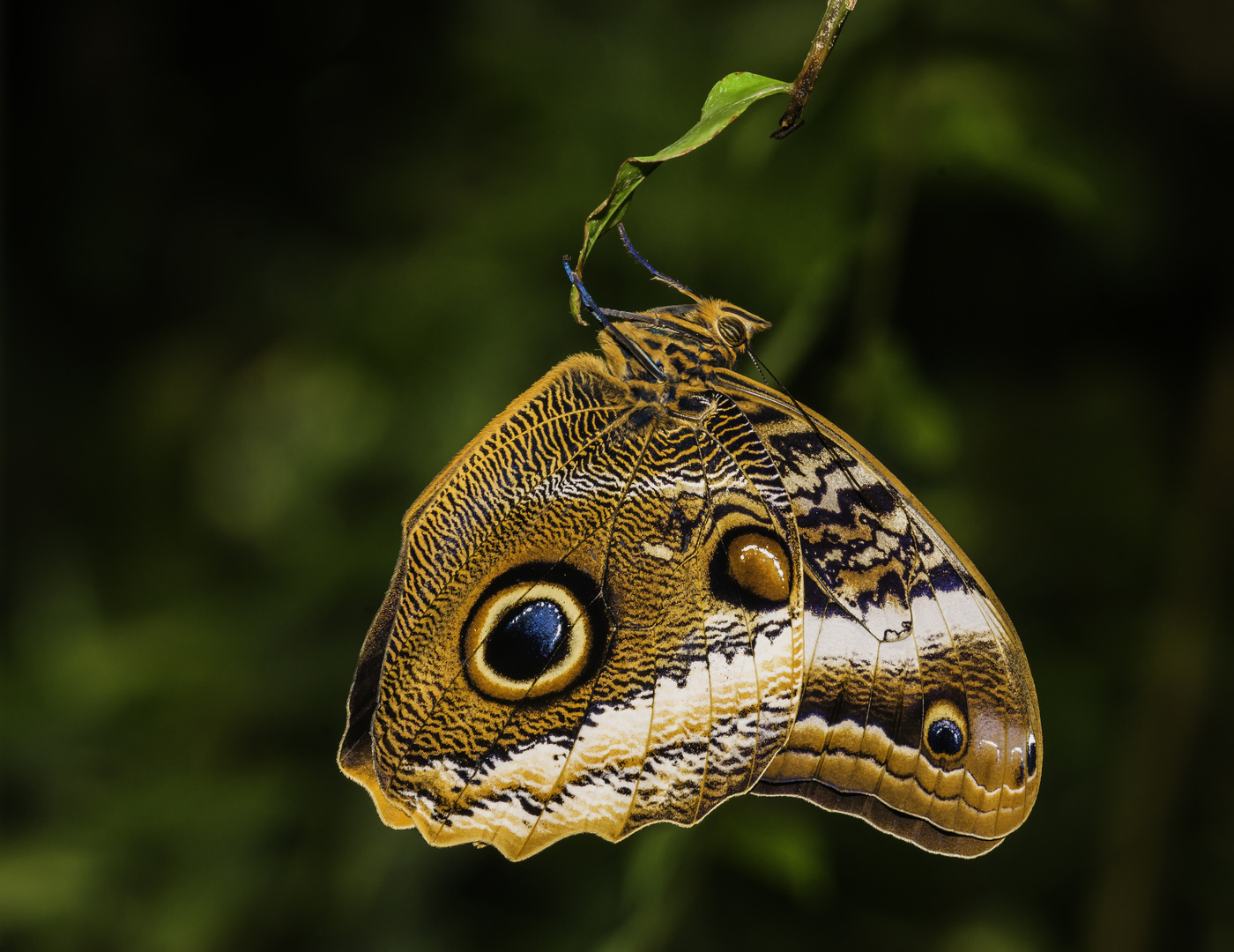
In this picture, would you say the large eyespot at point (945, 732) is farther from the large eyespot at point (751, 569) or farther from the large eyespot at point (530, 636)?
the large eyespot at point (530, 636)

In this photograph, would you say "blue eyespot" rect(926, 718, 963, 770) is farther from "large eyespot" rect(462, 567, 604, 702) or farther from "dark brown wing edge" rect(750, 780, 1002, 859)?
"large eyespot" rect(462, 567, 604, 702)

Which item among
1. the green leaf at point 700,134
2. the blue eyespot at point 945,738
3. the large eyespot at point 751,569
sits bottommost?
the blue eyespot at point 945,738

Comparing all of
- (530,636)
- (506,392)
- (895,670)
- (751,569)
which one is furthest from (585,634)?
(506,392)

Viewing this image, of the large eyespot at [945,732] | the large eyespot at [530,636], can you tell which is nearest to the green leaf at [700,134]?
the large eyespot at [530,636]

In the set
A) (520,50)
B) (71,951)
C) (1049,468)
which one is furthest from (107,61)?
(1049,468)

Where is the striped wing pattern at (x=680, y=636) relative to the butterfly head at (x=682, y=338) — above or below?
below

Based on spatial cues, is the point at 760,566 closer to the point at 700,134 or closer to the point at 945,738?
the point at 945,738

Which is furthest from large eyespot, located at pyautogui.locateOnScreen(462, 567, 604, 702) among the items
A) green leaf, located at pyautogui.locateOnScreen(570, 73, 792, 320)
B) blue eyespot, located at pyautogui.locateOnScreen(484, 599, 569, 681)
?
green leaf, located at pyautogui.locateOnScreen(570, 73, 792, 320)
